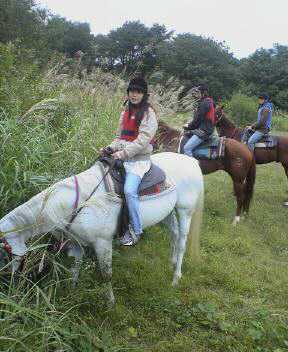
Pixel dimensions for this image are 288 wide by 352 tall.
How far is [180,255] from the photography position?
5.05m

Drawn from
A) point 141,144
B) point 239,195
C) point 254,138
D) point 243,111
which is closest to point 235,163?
point 239,195

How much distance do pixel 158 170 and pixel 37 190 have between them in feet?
4.27

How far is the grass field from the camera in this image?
3.00m

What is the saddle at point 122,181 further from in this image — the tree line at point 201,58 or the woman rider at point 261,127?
the tree line at point 201,58

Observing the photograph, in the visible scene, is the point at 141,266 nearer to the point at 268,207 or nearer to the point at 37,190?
the point at 37,190

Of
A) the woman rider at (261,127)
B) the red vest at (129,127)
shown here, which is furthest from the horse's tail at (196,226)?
the woman rider at (261,127)

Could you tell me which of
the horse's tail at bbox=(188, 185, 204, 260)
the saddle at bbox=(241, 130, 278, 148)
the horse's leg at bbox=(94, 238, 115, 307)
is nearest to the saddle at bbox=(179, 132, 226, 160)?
the saddle at bbox=(241, 130, 278, 148)

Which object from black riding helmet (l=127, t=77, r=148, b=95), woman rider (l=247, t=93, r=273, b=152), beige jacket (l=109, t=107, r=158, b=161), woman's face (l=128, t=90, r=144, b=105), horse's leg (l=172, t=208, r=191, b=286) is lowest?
horse's leg (l=172, t=208, r=191, b=286)

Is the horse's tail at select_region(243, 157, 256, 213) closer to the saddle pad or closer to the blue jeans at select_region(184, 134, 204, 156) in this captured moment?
the blue jeans at select_region(184, 134, 204, 156)

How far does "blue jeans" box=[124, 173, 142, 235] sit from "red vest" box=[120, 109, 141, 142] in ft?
1.79

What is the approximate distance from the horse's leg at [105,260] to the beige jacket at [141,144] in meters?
0.86

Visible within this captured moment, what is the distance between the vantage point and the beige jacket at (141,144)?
4.18 m

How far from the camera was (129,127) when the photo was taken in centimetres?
448

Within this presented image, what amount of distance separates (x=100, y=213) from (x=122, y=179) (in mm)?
473
